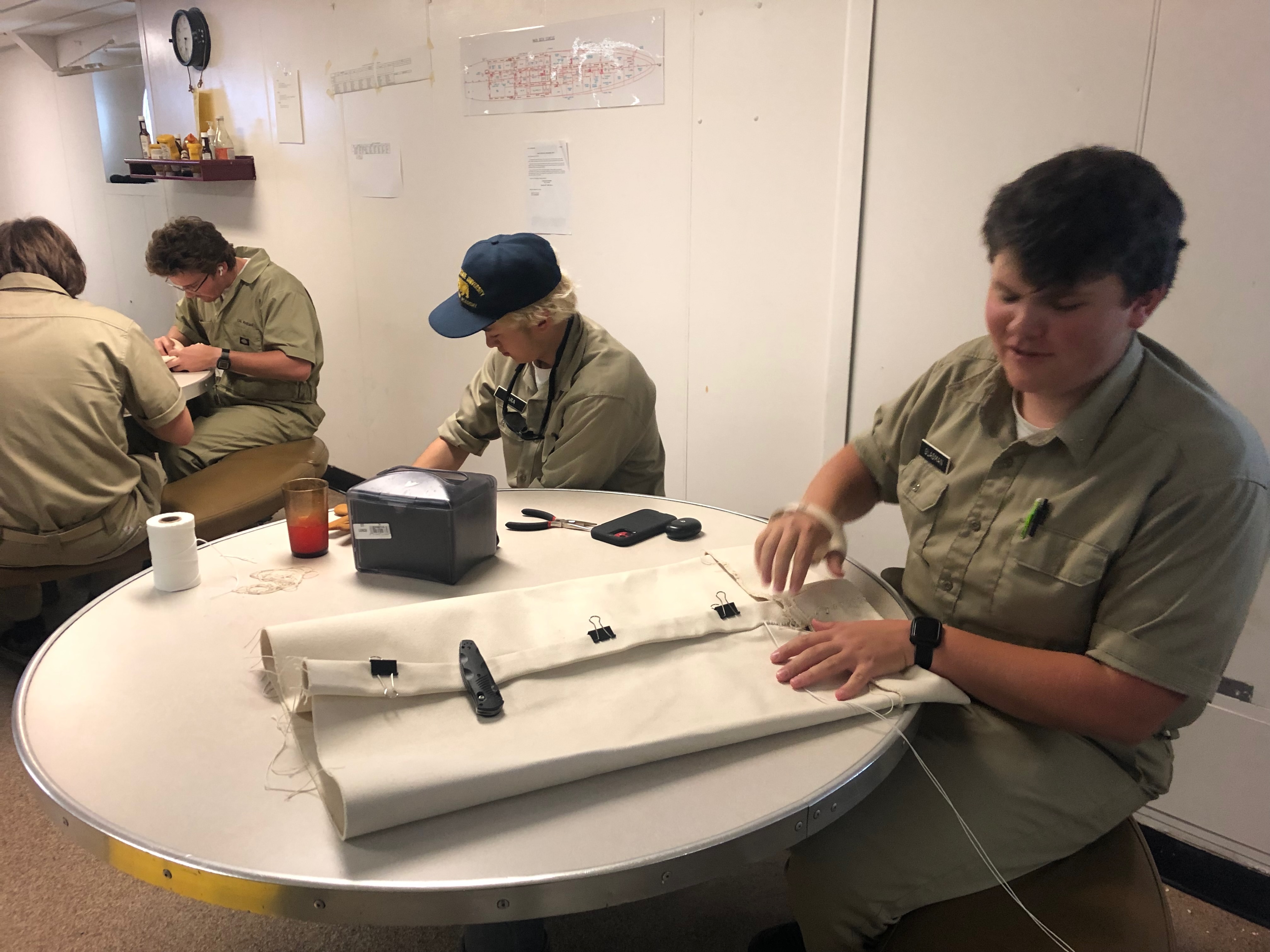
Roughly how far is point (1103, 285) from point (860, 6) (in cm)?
133

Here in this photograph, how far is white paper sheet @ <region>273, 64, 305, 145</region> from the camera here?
3.57 metres

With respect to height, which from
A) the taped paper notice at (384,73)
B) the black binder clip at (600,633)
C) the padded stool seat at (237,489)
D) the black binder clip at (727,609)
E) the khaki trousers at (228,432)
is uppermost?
the taped paper notice at (384,73)

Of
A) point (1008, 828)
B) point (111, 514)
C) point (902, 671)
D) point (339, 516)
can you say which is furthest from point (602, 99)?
point (1008, 828)

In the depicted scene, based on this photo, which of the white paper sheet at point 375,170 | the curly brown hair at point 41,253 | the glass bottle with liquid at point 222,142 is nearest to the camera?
the curly brown hair at point 41,253

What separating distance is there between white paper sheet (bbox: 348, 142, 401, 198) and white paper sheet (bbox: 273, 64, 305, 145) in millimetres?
354

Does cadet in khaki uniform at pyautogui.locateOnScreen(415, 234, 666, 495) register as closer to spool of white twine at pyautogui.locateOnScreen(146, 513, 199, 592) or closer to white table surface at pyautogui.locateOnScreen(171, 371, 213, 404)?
spool of white twine at pyautogui.locateOnScreen(146, 513, 199, 592)

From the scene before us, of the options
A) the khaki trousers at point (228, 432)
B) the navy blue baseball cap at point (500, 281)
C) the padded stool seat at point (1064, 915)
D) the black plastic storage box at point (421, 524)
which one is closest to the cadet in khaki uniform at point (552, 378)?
the navy blue baseball cap at point (500, 281)

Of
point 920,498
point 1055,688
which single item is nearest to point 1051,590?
point 1055,688

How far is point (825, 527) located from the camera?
52.8 inches

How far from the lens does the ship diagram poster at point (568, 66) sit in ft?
8.10

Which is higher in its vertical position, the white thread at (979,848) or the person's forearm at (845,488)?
the person's forearm at (845,488)

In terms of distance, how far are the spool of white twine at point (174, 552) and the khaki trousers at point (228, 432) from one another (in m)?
1.56

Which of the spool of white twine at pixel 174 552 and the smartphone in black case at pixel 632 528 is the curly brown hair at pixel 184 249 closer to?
the spool of white twine at pixel 174 552

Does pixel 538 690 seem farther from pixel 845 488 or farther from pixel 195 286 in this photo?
pixel 195 286
